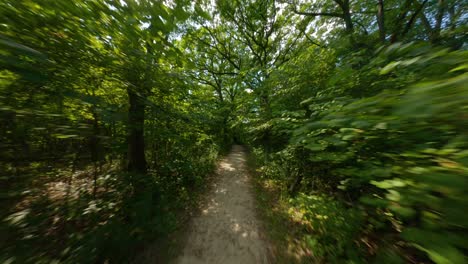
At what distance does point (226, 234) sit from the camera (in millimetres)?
3547

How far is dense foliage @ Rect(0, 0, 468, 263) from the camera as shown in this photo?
0.87 meters

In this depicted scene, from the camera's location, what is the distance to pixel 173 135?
13.7 feet

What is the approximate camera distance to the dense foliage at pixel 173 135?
0.87m

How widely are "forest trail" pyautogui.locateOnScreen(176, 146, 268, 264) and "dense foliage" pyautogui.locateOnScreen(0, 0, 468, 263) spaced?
64cm

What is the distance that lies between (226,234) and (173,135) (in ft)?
8.95

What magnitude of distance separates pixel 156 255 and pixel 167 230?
1.78 feet

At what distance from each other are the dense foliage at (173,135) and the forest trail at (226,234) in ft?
2.09

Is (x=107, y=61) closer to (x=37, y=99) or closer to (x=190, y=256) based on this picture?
(x=37, y=99)

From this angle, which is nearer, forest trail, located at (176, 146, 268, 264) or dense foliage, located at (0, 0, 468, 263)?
dense foliage, located at (0, 0, 468, 263)

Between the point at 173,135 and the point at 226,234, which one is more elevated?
the point at 173,135

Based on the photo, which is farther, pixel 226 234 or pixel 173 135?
pixel 173 135

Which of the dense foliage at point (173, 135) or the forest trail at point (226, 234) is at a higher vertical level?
the dense foliage at point (173, 135)

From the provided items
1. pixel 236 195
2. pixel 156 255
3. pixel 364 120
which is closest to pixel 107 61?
pixel 364 120

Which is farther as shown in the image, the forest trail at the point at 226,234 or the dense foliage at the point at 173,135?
the forest trail at the point at 226,234
